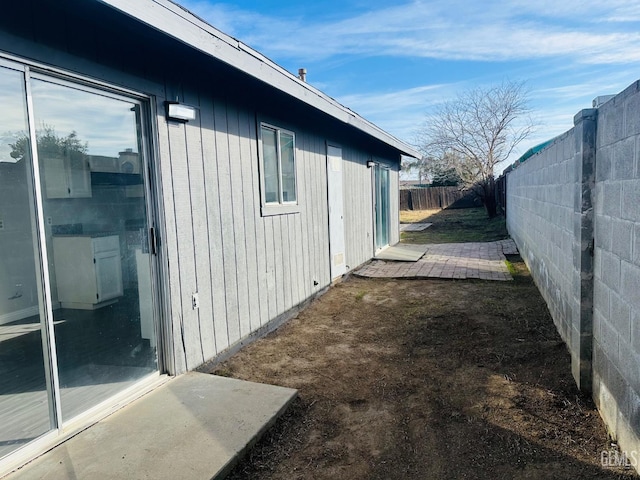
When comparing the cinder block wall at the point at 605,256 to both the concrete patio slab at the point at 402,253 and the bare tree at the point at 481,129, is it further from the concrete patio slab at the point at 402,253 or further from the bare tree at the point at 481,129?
the bare tree at the point at 481,129

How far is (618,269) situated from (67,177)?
307cm

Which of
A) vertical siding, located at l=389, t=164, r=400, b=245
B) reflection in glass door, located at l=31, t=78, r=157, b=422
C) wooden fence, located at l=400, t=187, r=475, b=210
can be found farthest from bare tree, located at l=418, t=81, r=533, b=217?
reflection in glass door, located at l=31, t=78, r=157, b=422

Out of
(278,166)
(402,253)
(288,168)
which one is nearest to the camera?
(278,166)

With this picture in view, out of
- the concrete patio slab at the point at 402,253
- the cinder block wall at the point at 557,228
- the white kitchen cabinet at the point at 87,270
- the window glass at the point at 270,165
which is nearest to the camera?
the white kitchen cabinet at the point at 87,270

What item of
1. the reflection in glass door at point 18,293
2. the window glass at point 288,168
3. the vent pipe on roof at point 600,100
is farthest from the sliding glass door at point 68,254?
the vent pipe on roof at point 600,100

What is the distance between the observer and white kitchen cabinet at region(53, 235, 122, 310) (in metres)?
2.38

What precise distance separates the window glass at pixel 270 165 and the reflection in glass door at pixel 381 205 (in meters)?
5.00

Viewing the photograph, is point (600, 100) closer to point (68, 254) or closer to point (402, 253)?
point (68, 254)

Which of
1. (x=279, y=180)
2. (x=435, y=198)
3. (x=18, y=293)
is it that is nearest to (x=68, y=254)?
(x=18, y=293)

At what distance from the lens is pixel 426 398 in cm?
294

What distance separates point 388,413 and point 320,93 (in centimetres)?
376

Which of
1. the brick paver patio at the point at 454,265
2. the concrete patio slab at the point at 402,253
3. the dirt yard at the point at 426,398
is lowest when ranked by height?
the dirt yard at the point at 426,398

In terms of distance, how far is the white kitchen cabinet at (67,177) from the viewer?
2.29m

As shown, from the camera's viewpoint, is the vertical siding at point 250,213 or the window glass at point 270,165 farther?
the window glass at point 270,165
